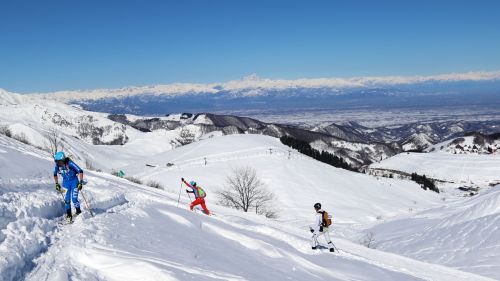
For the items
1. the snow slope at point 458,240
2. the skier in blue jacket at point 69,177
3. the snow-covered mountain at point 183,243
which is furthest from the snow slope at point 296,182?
the skier in blue jacket at point 69,177

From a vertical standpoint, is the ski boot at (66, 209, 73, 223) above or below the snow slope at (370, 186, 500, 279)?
above

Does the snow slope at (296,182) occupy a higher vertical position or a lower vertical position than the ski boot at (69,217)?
lower

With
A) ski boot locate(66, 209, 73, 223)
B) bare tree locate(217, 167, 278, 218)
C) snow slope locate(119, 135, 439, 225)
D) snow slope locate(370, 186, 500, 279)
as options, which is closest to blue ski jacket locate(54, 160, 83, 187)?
ski boot locate(66, 209, 73, 223)

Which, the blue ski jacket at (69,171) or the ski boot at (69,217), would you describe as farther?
the blue ski jacket at (69,171)

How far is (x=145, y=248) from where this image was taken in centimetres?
1078

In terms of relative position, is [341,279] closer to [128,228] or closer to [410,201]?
[128,228]

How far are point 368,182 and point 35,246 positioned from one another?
86266mm

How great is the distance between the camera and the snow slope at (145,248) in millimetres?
8523

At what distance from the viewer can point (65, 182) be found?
551 inches

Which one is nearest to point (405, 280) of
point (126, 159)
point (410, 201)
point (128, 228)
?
point (128, 228)

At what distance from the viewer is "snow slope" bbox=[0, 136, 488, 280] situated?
852cm

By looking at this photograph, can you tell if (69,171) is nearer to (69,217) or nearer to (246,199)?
(69,217)

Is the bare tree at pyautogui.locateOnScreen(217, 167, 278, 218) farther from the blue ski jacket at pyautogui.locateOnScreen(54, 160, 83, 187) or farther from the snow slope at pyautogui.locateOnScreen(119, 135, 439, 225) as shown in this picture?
the blue ski jacket at pyautogui.locateOnScreen(54, 160, 83, 187)

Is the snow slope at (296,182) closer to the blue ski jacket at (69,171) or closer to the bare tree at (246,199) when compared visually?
the bare tree at (246,199)
